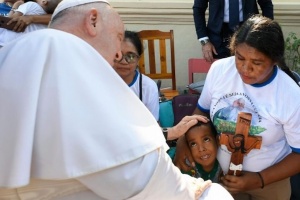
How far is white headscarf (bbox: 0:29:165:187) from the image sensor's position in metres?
1.23

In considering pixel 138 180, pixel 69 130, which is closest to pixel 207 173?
pixel 138 180

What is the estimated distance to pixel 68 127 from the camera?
1220mm

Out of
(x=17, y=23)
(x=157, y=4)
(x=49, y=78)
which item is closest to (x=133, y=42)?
(x=17, y=23)

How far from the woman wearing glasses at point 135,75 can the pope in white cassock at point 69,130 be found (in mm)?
1321

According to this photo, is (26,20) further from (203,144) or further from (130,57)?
(203,144)

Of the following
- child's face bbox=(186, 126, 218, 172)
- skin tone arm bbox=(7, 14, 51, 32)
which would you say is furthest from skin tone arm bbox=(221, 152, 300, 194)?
skin tone arm bbox=(7, 14, 51, 32)

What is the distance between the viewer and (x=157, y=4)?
494 cm

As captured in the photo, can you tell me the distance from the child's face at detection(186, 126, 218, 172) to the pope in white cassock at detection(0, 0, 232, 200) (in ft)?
3.22

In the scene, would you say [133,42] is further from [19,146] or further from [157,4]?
[157,4]

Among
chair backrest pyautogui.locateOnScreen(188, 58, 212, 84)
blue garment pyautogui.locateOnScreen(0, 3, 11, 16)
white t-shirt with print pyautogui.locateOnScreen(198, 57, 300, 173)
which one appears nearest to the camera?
white t-shirt with print pyautogui.locateOnScreen(198, 57, 300, 173)

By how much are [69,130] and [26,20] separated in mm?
2436

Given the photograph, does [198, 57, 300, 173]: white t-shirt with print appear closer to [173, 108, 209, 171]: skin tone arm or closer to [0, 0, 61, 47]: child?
[173, 108, 209, 171]: skin tone arm

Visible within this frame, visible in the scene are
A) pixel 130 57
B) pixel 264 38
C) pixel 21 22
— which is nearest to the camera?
pixel 264 38

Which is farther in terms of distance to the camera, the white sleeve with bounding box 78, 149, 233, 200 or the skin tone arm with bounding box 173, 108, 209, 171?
the skin tone arm with bounding box 173, 108, 209, 171
